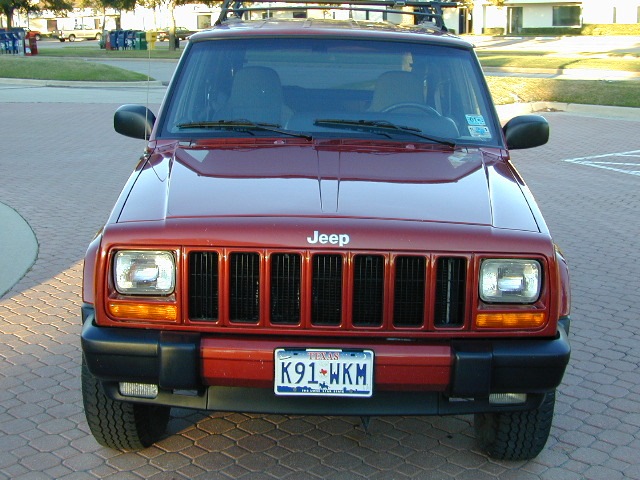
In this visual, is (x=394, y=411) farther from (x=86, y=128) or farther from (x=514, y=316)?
Answer: (x=86, y=128)

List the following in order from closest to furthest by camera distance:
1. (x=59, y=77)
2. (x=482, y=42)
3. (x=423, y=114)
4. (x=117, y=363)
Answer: (x=117, y=363)
(x=423, y=114)
(x=59, y=77)
(x=482, y=42)

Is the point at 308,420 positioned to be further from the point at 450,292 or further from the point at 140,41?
the point at 140,41

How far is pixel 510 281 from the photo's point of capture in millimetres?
3549

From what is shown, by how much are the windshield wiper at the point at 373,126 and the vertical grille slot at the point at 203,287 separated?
4.77ft

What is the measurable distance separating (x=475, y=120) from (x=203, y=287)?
204cm

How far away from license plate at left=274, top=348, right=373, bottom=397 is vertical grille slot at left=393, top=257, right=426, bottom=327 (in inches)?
8.0

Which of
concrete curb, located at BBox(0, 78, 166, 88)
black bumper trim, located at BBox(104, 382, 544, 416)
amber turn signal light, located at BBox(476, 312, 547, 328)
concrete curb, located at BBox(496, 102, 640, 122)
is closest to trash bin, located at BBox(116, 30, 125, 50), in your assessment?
concrete curb, located at BBox(0, 78, 166, 88)

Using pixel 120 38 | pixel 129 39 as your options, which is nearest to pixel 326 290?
pixel 120 38

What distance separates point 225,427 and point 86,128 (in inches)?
490

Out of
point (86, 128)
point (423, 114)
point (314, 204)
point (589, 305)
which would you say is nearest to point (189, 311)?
point (314, 204)

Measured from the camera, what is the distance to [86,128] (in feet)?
52.6

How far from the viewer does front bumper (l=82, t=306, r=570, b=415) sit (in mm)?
3426

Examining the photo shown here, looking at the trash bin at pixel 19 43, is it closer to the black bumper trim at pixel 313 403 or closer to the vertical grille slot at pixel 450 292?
the black bumper trim at pixel 313 403

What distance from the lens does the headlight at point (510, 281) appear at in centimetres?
353
